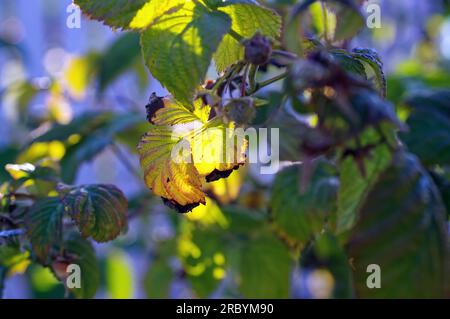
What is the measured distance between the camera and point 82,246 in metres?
0.71

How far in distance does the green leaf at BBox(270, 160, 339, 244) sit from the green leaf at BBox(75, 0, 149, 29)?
317 mm

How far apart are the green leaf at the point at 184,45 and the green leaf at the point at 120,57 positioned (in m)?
0.73

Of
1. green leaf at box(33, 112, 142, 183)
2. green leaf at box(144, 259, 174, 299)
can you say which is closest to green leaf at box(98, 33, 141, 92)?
green leaf at box(33, 112, 142, 183)

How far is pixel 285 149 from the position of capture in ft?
1.57

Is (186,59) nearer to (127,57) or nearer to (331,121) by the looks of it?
(331,121)

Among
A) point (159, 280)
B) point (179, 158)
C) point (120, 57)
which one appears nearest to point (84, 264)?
point (179, 158)

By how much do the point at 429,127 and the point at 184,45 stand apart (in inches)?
16.0

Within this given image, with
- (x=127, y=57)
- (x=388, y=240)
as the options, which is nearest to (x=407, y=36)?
(x=127, y=57)

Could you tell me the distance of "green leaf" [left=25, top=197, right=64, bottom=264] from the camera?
2.04 feet

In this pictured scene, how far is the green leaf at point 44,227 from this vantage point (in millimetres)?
623

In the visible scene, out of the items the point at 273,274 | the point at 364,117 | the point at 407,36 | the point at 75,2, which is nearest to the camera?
the point at 364,117

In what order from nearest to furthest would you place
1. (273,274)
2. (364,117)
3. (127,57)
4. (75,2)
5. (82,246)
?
(364,117), (75,2), (82,246), (273,274), (127,57)

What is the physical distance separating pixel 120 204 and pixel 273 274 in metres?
0.33

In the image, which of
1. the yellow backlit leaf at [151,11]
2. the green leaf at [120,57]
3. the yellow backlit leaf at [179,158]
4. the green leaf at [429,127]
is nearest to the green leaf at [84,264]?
the yellow backlit leaf at [179,158]
